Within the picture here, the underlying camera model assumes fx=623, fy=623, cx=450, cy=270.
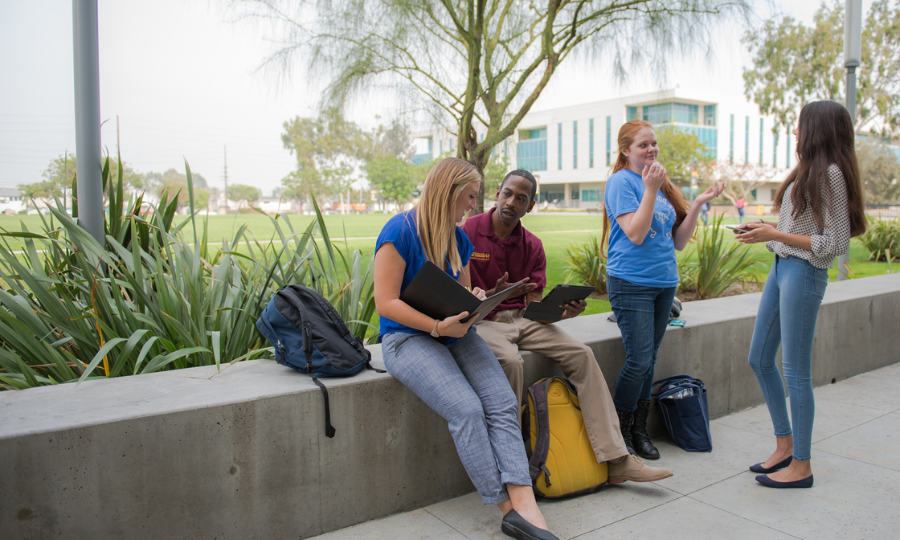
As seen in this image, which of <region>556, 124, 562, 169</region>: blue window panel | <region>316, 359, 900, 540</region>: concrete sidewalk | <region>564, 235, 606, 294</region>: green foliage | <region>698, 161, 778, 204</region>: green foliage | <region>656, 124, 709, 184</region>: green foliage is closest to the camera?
<region>316, 359, 900, 540</region>: concrete sidewalk

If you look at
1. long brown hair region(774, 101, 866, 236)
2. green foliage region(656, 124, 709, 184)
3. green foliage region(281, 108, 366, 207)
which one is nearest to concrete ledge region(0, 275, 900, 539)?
long brown hair region(774, 101, 866, 236)

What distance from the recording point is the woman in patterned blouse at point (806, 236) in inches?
116

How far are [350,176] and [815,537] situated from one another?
208ft

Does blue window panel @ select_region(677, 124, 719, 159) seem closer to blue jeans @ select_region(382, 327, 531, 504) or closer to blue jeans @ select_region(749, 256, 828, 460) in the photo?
blue jeans @ select_region(749, 256, 828, 460)

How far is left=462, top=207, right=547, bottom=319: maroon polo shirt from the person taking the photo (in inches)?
134

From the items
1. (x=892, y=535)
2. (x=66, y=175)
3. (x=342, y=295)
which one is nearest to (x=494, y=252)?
(x=342, y=295)

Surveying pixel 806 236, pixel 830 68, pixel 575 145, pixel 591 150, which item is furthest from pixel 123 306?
pixel 575 145

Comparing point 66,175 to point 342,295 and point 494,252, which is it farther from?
point 494,252

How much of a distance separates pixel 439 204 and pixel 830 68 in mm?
27765

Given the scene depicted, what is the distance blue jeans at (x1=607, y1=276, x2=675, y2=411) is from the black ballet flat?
1198 millimetres

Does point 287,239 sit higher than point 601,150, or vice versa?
point 601,150

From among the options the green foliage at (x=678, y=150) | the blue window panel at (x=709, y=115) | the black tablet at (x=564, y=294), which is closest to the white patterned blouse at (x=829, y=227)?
the black tablet at (x=564, y=294)

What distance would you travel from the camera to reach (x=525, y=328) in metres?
3.35

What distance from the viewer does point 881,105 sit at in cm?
2352
